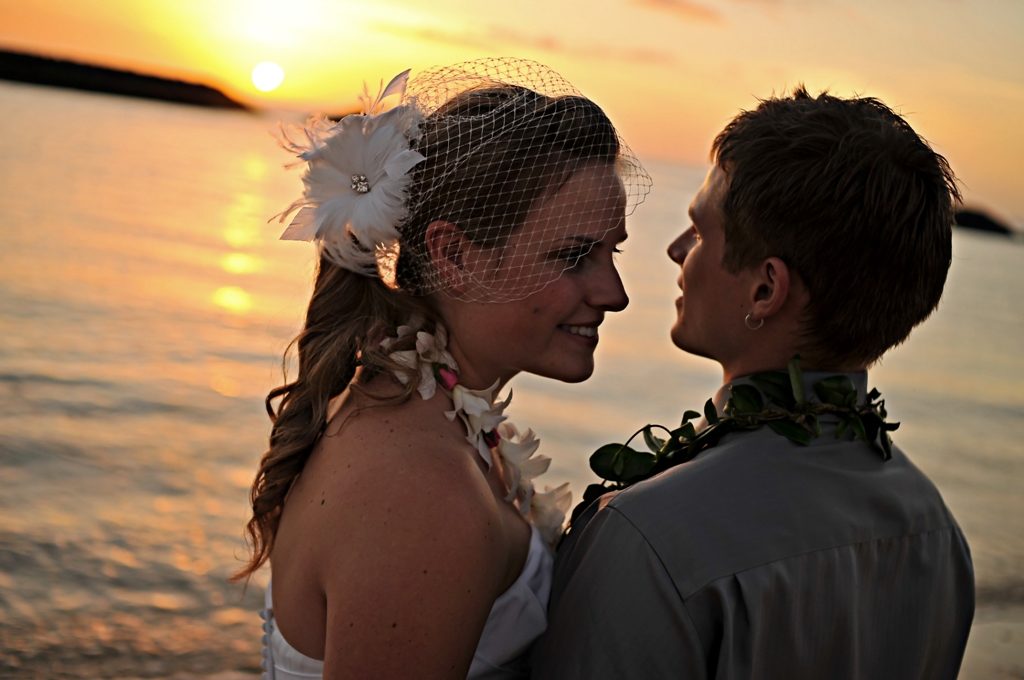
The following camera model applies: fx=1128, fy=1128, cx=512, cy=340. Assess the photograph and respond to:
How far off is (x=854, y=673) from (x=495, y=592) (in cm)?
88

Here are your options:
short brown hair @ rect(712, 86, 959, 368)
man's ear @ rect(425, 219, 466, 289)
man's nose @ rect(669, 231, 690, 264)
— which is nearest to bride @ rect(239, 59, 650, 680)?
man's ear @ rect(425, 219, 466, 289)

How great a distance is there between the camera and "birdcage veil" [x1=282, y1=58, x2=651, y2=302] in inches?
125

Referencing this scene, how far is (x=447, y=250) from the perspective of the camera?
3248 millimetres

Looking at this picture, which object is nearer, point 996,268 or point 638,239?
point 638,239


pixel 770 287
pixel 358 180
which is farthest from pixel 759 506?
pixel 358 180

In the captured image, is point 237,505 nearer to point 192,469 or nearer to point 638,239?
point 192,469

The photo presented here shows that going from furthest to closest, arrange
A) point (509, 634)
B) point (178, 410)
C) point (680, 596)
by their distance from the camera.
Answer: point (178, 410)
point (509, 634)
point (680, 596)

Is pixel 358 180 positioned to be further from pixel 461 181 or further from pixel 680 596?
pixel 680 596

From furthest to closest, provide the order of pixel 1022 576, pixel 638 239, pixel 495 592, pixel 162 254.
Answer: pixel 638 239
pixel 162 254
pixel 1022 576
pixel 495 592

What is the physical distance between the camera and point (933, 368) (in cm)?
1958

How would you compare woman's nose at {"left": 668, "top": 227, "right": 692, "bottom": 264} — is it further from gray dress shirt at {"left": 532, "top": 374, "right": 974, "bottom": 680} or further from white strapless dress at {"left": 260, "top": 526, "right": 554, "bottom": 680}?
white strapless dress at {"left": 260, "top": 526, "right": 554, "bottom": 680}

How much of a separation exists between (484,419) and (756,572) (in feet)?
2.88

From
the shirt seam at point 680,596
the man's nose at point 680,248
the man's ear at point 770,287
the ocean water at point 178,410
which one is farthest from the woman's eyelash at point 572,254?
the ocean water at point 178,410

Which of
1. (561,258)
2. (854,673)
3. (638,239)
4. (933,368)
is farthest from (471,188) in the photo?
(638,239)
